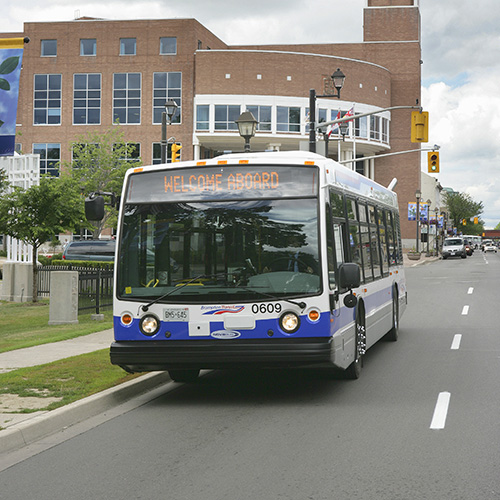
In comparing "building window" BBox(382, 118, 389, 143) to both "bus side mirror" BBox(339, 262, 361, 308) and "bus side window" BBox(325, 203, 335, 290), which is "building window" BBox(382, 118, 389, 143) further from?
"bus side mirror" BBox(339, 262, 361, 308)

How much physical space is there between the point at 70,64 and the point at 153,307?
67.5 meters

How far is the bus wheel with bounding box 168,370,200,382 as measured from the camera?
33.9 ft

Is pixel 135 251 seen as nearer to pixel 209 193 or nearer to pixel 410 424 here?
pixel 209 193

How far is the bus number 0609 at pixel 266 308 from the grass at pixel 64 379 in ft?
7.07

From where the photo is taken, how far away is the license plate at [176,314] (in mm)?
8781

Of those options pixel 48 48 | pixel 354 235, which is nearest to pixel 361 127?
pixel 48 48

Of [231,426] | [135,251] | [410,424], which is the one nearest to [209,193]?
A: [135,251]

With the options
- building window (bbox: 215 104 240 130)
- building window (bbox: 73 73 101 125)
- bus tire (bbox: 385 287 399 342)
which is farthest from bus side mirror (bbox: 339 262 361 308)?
building window (bbox: 73 73 101 125)

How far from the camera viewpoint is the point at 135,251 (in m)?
9.09

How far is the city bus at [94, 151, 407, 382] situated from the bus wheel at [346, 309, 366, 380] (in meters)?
0.86

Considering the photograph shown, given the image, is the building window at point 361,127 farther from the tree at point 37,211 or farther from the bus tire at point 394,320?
the bus tire at point 394,320

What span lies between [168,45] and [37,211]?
51.8 m

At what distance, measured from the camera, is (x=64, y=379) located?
9.94 meters

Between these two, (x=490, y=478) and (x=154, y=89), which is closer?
(x=490, y=478)
